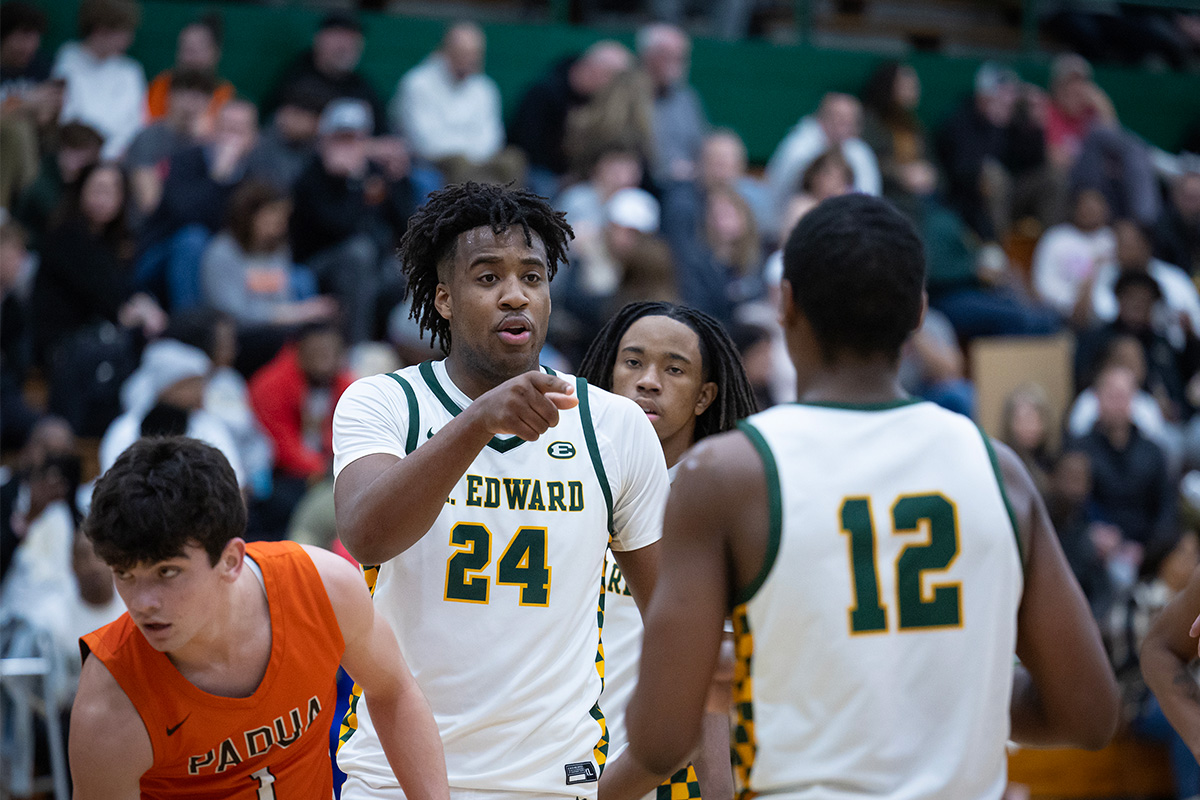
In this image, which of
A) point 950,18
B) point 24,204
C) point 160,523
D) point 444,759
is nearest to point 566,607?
point 444,759

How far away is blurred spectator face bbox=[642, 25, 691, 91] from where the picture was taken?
448 inches

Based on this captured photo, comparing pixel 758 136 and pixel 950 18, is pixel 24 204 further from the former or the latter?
pixel 950 18

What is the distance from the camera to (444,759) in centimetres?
309

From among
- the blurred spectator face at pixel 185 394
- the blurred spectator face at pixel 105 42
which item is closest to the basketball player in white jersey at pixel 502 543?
the blurred spectator face at pixel 185 394

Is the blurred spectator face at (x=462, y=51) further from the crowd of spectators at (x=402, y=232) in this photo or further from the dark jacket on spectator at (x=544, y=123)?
the dark jacket on spectator at (x=544, y=123)

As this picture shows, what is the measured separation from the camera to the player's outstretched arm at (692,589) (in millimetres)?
2299

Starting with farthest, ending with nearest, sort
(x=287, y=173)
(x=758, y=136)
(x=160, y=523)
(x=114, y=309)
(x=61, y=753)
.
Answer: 1. (x=758, y=136)
2. (x=287, y=173)
3. (x=114, y=309)
4. (x=61, y=753)
5. (x=160, y=523)

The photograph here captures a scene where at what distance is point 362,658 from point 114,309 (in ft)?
20.3

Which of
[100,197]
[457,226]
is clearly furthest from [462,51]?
[457,226]

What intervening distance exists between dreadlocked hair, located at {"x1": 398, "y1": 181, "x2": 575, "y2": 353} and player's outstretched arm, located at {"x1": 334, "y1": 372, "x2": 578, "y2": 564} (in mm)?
693

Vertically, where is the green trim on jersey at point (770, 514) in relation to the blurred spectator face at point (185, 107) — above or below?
below

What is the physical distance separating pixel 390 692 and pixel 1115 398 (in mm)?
8127

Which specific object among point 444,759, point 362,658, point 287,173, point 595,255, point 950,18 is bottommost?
point 444,759

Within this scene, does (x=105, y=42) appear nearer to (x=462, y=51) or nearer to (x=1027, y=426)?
(x=462, y=51)
